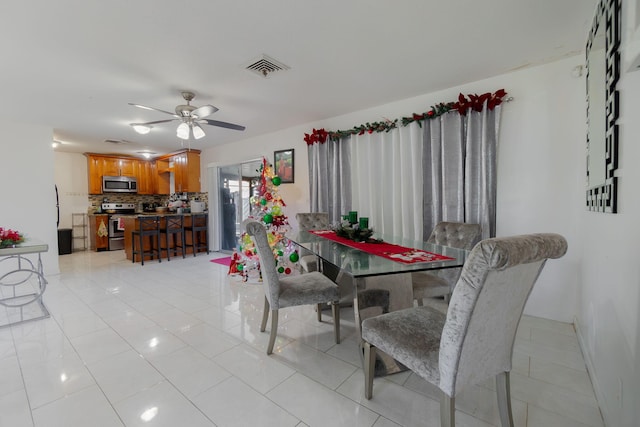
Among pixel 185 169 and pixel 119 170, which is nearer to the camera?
pixel 185 169

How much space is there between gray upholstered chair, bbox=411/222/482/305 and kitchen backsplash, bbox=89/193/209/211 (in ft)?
17.6

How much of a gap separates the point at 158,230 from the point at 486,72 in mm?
5543

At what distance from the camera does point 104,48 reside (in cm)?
215

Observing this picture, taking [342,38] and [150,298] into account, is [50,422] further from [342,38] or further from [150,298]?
[342,38]

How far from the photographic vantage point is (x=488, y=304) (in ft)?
3.44

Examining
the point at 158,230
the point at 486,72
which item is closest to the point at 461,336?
the point at 486,72

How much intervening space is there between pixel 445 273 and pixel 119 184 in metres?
7.42

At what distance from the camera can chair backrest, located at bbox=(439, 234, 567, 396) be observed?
3.04ft

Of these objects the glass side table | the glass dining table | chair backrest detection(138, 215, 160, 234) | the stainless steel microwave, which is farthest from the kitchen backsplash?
the glass dining table

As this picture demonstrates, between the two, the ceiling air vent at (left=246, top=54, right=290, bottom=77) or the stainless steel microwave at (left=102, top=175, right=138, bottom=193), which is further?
the stainless steel microwave at (left=102, top=175, right=138, bottom=193)

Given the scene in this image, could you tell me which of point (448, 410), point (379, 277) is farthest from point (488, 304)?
point (379, 277)

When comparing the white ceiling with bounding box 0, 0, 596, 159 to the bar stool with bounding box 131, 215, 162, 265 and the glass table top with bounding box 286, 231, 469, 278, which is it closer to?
the glass table top with bounding box 286, 231, 469, 278

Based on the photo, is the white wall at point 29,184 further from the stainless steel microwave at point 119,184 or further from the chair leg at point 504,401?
the chair leg at point 504,401

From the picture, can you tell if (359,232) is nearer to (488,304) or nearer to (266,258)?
(266,258)
